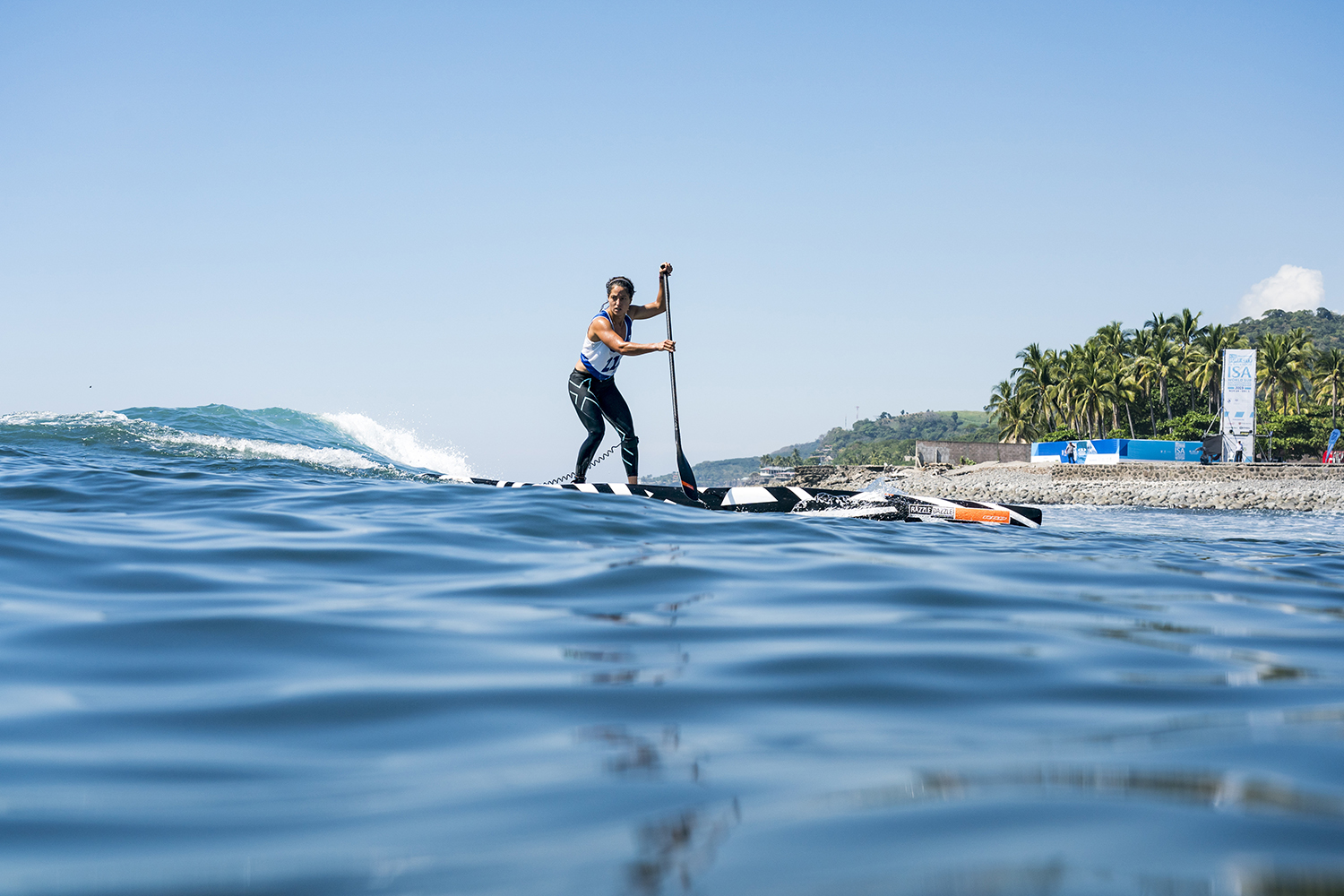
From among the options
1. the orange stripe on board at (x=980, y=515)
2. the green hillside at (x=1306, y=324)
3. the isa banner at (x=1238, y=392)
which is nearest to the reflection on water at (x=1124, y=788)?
the orange stripe on board at (x=980, y=515)

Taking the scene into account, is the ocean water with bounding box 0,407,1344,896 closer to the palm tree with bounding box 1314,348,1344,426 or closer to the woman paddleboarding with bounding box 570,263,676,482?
the woman paddleboarding with bounding box 570,263,676,482

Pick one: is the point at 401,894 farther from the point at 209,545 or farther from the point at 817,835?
the point at 209,545

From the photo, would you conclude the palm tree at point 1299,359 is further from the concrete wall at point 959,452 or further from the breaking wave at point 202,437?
the breaking wave at point 202,437

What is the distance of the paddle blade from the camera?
7673 mm

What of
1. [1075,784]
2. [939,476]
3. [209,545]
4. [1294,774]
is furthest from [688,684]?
[939,476]

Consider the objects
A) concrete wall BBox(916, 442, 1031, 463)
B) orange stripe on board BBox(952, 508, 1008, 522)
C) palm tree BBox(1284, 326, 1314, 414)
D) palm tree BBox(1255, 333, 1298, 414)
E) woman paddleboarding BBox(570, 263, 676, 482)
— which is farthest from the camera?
palm tree BBox(1284, 326, 1314, 414)

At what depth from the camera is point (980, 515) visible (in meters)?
7.21

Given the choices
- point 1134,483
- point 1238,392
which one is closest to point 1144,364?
point 1238,392

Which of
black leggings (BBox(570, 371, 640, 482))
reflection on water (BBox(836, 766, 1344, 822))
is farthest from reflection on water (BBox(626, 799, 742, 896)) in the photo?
black leggings (BBox(570, 371, 640, 482))

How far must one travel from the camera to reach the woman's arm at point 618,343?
759 cm

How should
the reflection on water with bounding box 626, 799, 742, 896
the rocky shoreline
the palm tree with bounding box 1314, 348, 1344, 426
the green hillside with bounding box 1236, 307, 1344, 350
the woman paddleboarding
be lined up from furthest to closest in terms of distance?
the green hillside with bounding box 1236, 307, 1344, 350 < the palm tree with bounding box 1314, 348, 1344, 426 < the rocky shoreline < the woman paddleboarding < the reflection on water with bounding box 626, 799, 742, 896

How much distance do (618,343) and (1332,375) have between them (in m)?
81.9

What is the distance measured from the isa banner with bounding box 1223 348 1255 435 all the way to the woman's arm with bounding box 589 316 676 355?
35.5m

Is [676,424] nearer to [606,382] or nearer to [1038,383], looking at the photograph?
[606,382]
